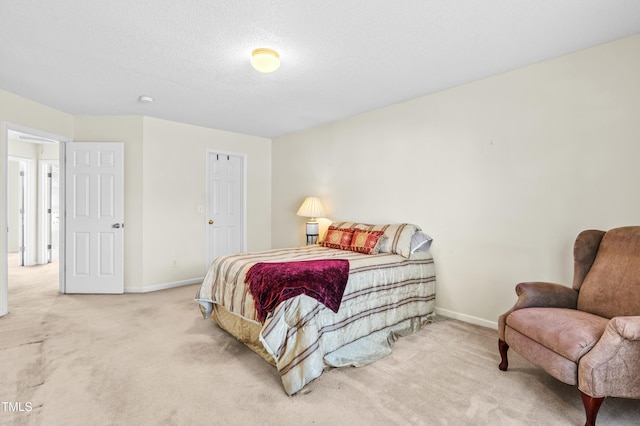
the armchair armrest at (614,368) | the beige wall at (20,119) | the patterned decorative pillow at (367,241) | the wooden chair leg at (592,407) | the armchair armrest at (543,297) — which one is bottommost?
the wooden chair leg at (592,407)

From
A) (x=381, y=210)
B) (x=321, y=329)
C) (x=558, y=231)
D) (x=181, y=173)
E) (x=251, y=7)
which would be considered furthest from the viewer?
(x=181, y=173)

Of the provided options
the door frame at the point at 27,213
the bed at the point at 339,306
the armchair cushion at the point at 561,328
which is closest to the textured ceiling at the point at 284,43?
the bed at the point at 339,306

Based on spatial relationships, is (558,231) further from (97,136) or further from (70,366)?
(97,136)

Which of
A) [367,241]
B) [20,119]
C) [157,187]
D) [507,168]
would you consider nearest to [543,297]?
[507,168]

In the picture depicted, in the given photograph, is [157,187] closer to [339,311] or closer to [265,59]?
[265,59]

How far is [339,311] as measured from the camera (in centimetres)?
235

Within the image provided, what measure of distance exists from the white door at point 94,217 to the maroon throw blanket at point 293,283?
277 cm

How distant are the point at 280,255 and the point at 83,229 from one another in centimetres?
297

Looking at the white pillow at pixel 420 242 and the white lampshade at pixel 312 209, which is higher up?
the white lampshade at pixel 312 209

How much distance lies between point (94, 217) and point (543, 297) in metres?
5.06

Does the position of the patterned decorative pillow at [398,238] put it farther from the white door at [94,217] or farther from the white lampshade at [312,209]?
the white door at [94,217]

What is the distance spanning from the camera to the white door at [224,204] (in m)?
5.04

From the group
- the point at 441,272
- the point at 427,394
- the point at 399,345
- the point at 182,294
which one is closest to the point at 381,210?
the point at 441,272

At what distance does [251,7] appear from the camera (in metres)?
1.91
